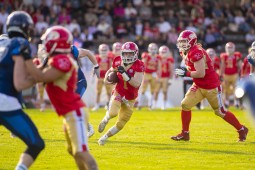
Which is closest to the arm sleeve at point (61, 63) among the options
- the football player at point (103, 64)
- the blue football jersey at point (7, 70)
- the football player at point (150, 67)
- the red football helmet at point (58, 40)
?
the red football helmet at point (58, 40)

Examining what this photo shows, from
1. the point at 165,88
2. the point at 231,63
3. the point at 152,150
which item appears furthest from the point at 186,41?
the point at 165,88

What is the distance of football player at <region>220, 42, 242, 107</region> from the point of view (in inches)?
804

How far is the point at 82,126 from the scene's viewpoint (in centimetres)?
655

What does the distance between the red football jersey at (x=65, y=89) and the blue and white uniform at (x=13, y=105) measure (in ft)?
1.09

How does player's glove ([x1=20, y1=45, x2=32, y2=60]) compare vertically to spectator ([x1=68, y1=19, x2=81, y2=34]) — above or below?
above

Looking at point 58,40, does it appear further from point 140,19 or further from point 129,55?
point 140,19

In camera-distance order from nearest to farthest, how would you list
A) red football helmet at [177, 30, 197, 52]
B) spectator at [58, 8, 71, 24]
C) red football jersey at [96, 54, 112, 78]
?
red football helmet at [177, 30, 197, 52], red football jersey at [96, 54, 112, 78], spectator at [58, 8, 71, 24]

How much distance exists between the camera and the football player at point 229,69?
20416 mm

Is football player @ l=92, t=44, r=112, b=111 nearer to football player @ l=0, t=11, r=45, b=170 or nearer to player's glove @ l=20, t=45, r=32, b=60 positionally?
football player @ l=0, t=11, r=45, b=170

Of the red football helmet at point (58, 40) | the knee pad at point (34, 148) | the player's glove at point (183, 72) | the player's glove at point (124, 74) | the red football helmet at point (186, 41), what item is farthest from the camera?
the red football helmet at point (186, 41)

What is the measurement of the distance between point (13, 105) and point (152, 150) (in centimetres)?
376

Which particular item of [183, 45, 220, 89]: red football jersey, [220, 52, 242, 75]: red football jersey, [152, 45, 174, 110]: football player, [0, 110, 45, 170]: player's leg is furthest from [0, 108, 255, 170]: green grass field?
[152, 45, 174, 110]: football player

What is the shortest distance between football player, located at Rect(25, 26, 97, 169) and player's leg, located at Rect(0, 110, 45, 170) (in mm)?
318

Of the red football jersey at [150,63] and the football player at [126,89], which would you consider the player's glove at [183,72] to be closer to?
the football player at [126,89]
